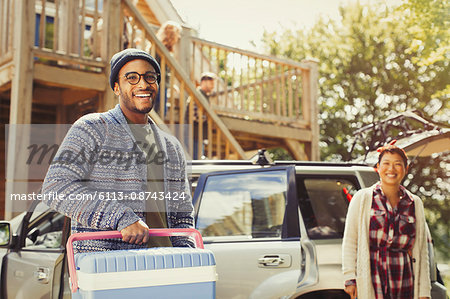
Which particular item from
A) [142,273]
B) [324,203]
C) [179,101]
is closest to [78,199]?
[142,273]

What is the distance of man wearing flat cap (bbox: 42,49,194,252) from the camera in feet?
6.72

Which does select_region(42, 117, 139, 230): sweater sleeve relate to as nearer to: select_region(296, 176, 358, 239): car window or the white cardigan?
the white cardigan

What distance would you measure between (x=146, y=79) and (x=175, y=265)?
81cm

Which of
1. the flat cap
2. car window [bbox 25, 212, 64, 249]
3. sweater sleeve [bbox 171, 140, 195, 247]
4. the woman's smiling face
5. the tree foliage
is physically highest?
the tree foliage

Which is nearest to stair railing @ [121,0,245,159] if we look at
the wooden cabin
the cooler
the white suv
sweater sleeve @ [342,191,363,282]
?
the wooden cabin

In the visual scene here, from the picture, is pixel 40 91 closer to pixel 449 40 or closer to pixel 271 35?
pixel 449 40

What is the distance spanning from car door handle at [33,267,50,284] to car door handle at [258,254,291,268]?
1406 millimetres

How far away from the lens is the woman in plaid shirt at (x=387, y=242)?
11.0ft

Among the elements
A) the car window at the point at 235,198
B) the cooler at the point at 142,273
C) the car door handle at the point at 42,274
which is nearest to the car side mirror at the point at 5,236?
the car door handle at the point at 42,274

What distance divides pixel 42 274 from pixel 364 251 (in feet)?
6.90

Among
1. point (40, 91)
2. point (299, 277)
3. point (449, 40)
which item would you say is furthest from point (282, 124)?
point (299, 277)

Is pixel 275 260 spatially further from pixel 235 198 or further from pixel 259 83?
pixel 259 83

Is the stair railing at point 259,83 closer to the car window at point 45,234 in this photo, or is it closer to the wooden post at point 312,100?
the wooden post at point 312,100

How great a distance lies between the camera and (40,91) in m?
7.68
